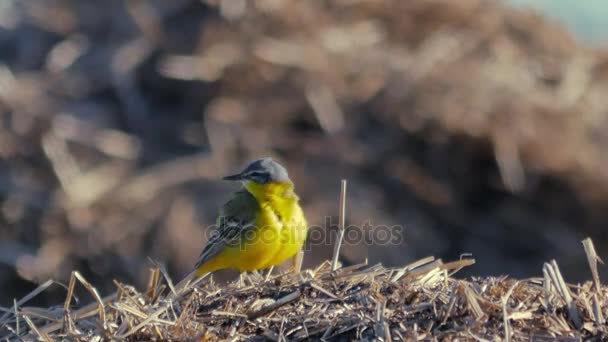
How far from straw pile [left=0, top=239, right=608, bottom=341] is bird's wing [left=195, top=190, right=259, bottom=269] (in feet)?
5.27

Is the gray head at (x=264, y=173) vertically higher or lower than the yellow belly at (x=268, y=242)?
higher

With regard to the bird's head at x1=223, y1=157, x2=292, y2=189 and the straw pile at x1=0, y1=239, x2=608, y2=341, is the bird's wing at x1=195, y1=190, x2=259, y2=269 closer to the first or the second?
the bird's head at x1=223, y1=157, x2=292, y2=189

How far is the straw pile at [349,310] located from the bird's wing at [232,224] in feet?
5.27

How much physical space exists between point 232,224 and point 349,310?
100 inches

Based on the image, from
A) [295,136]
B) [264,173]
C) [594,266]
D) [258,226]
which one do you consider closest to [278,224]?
[258,226]

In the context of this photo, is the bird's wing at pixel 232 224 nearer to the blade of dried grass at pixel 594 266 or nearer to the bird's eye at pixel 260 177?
the bird's eye at pixel 260 177

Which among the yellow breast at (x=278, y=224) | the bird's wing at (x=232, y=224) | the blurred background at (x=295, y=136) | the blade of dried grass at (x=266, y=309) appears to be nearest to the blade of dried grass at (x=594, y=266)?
the blade of dried grass at (x=266, y=309)

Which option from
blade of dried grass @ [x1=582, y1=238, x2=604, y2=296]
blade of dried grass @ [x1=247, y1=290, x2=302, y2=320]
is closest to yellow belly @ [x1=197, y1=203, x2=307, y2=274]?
blade of dried grass @ [x1=247, y1=290, x2=302, y2=320]

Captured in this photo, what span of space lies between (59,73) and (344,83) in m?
3.59

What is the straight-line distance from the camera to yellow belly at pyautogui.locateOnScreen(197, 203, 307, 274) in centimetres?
698

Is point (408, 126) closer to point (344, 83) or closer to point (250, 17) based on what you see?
point (344, 83)

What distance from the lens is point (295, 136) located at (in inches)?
464

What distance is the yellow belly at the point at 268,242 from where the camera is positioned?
698 centimetres

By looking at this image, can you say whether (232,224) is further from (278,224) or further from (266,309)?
(266,309)
